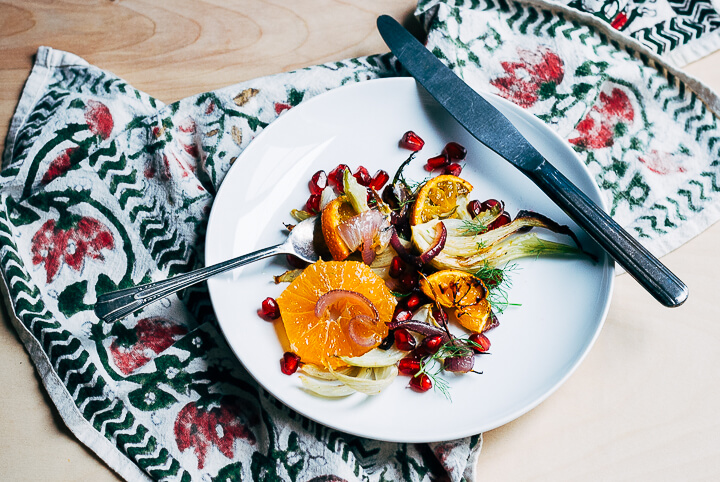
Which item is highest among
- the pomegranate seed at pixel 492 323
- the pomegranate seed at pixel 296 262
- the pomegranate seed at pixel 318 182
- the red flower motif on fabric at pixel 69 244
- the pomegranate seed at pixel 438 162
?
the pomegranate seed at pixel 438 162

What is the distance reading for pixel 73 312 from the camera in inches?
80.8

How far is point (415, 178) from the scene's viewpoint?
7.02ft

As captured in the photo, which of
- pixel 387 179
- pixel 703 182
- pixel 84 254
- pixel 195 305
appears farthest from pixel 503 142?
pixel 84 254

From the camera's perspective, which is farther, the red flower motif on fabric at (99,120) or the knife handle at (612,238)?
the red flower motif on fabric at (99,120)

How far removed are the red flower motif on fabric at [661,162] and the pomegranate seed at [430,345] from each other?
1101 millimetres

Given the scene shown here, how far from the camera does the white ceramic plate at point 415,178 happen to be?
1803mm

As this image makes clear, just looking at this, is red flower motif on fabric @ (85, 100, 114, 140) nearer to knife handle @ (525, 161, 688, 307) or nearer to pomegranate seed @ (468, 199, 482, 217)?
pomegranate seed @ (468, 199, 482, 217)

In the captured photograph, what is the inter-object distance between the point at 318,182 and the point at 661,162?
1283mm

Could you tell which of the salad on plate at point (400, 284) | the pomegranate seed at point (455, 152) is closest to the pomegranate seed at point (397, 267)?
the salad on plate at point (400, 284)

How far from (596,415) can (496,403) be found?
38 cm

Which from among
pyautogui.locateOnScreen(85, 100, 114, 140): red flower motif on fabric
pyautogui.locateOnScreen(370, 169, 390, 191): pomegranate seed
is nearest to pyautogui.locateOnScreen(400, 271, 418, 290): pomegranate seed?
pyautogui.locateOnScreen(370, 169, 390, 191): pomegranate seed

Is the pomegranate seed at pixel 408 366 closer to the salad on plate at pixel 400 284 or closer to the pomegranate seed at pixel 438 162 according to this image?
the salad on plate at pixel 400 284

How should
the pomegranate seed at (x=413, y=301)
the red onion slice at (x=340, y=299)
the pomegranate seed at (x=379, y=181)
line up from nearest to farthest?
the red onion slice at (x=340, y=299) → the pomegranate seed at (x=413, y=301) → the pomegranate seed at (x=379, y=181)

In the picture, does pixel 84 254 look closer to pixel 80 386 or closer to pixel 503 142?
pixel 80 386
